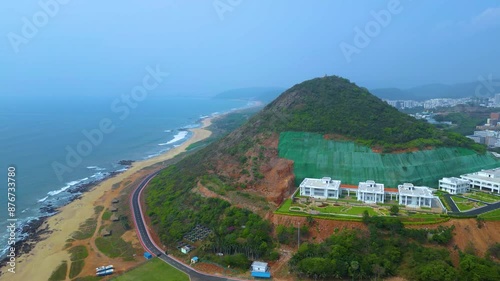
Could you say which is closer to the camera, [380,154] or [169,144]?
[380,154]

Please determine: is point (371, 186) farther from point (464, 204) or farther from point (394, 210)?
point (464, 204)

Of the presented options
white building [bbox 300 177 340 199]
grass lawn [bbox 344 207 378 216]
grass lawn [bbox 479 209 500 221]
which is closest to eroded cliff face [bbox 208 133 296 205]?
white building [bbox 300 177 340 199]

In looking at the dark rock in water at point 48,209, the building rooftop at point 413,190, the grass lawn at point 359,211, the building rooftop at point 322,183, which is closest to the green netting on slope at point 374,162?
the building rooftop at point 322,183

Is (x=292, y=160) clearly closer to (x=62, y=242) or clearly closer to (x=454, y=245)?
(x=454, y=245)

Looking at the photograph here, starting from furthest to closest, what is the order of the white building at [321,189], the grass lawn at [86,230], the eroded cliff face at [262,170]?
the grass lawn at [86,230] → the eroded cliff face at [262,170] → the white building at [321,189]

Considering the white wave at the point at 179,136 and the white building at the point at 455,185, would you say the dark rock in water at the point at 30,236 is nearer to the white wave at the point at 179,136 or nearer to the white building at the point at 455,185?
the white building at the point at 455,185

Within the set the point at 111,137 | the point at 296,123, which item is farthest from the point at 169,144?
the point at 296,123
